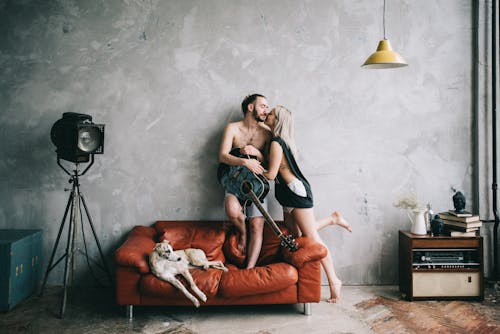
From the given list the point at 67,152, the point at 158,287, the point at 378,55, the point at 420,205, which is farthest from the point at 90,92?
the point at 420,205

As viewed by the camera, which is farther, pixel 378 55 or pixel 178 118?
pixel 178 118

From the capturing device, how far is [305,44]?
4.52 meters

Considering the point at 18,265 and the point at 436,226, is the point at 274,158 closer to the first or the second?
the point at 436,226

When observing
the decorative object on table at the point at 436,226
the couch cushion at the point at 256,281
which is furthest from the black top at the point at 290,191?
the decorative object on table at the point at 436,226

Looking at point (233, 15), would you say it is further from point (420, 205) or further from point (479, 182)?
point (479, 182)

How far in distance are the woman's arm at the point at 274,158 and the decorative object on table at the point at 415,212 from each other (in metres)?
1.30

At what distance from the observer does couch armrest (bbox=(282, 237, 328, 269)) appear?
369cm

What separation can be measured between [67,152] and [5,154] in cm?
→ 100

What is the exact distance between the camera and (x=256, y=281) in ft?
11.8

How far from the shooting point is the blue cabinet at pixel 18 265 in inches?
151


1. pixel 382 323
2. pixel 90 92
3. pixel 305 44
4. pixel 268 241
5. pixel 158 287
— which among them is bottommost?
pixel 382 323

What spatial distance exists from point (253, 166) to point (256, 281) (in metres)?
1.02

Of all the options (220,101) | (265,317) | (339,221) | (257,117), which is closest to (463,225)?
(339,221)

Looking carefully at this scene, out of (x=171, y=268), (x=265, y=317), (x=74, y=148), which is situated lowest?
(x=265, y=317)
